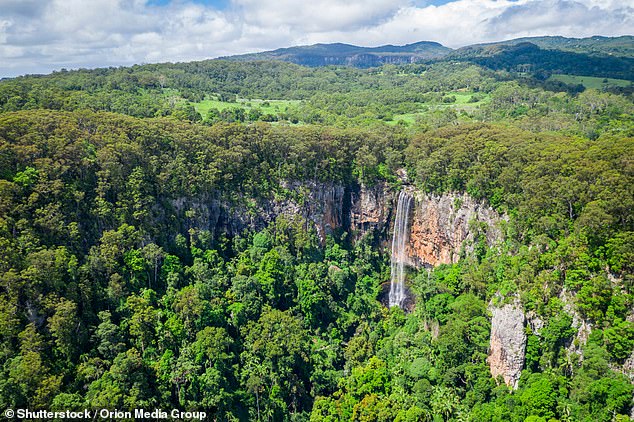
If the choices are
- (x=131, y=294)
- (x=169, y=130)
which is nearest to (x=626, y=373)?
(x=131, y=294)

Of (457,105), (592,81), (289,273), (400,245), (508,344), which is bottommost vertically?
(508,344)

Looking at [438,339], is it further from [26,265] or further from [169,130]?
[169,130]

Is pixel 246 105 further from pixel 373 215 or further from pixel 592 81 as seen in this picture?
pixel 592 81

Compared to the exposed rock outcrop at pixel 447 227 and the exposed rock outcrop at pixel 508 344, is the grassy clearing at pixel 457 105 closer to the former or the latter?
the exposed rock outcrop at pixel 447 227

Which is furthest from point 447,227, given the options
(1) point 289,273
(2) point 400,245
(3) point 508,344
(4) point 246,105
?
(4) point 246,105

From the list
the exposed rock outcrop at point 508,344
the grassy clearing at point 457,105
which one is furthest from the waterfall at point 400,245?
the grassy clearing at point 457,105

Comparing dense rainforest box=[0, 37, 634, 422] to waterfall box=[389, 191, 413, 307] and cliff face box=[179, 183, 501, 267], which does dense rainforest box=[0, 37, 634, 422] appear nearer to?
cliff face box=[179, 183, 501, 267]

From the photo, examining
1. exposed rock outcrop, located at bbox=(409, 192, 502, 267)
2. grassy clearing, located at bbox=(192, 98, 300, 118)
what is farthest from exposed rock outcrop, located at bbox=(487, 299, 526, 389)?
grassy clearing, located at bbox=(192, 98, 300, 118)
